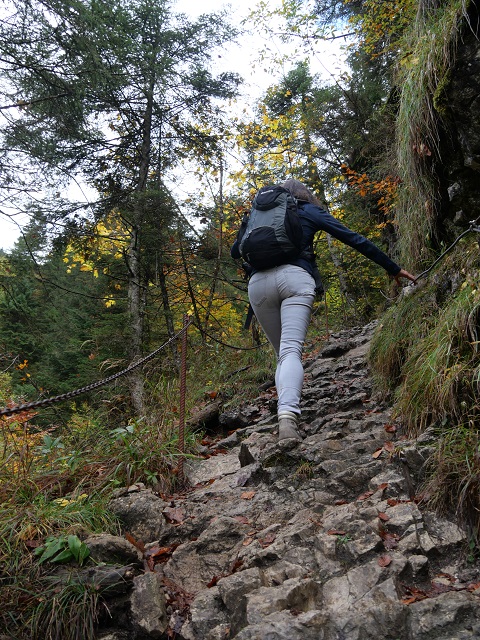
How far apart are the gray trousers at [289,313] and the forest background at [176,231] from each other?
0.81m

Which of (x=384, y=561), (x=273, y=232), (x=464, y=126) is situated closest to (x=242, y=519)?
(x=384, y=561)

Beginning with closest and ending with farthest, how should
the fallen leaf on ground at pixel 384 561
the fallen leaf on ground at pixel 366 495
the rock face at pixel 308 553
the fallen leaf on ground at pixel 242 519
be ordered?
the rock face at pixel 308 553
the fallen leaf on ground at pixel 384 561
the fallen leaf on ground at pixel 366 495
the fallen leaf on ground at pixel 242 519

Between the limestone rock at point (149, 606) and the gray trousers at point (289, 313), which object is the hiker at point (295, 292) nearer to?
the gray trousers at point (289, 313)

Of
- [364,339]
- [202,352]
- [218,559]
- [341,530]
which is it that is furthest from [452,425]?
[202,352]

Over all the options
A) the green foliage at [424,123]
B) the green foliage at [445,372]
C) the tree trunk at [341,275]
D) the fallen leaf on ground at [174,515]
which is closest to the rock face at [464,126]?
the green foliage at [424,123]

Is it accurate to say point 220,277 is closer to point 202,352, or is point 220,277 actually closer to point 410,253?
point 202,352

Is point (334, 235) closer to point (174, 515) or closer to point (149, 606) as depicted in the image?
Answer: point (174, 515)

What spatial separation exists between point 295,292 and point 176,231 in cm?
743

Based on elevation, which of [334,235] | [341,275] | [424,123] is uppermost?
[341,275]

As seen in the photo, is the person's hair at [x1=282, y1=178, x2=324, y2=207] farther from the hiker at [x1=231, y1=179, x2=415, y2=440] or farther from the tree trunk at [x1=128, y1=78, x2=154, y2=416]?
the tree trunk at [x1=128, y1=78, x2=154, y2=416]

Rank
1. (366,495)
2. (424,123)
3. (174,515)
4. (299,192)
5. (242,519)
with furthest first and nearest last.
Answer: (424,123), (299,192), (174,515), (242,519), (366,495)

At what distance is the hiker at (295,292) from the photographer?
144 inches

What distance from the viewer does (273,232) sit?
3654 mm

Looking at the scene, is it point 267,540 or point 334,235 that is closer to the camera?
point 267,540
